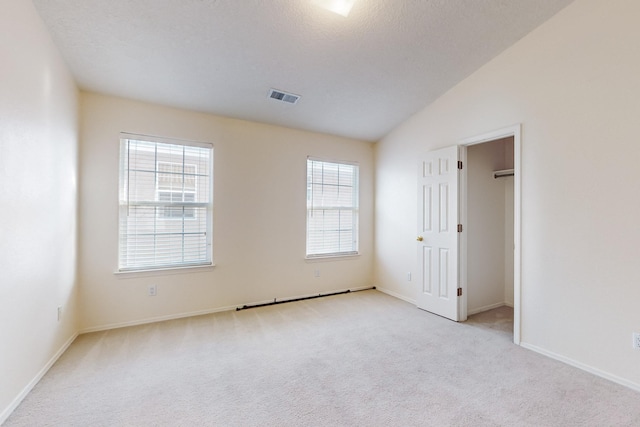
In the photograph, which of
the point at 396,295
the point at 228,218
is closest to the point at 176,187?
the point at 228,218

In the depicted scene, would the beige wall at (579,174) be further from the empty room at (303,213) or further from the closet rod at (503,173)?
the closet rod at (503,173)

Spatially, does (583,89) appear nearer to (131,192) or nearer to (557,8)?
(557,8)

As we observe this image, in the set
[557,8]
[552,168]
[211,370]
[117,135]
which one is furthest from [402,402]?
[117,135]

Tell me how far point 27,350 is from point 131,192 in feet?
5.75

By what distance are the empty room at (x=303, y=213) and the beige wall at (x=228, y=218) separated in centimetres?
3

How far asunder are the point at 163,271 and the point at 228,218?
98cm

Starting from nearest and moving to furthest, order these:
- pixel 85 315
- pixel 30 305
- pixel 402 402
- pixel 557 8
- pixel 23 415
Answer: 1. pixel 23 415
2. pixel 402 402
3. pixel 30 305
4. pixel 557 8
5. pixel 85 315

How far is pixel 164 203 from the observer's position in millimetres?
3420

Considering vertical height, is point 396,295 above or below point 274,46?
below

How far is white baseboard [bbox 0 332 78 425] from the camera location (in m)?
1.75

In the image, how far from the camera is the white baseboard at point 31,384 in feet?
5.74

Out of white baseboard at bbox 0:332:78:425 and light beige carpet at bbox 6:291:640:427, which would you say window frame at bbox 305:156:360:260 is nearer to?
light beige carpet at bbox 6:291:640:427

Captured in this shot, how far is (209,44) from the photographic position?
2.53 m

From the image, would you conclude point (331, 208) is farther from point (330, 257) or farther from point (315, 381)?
point (315, 381)
